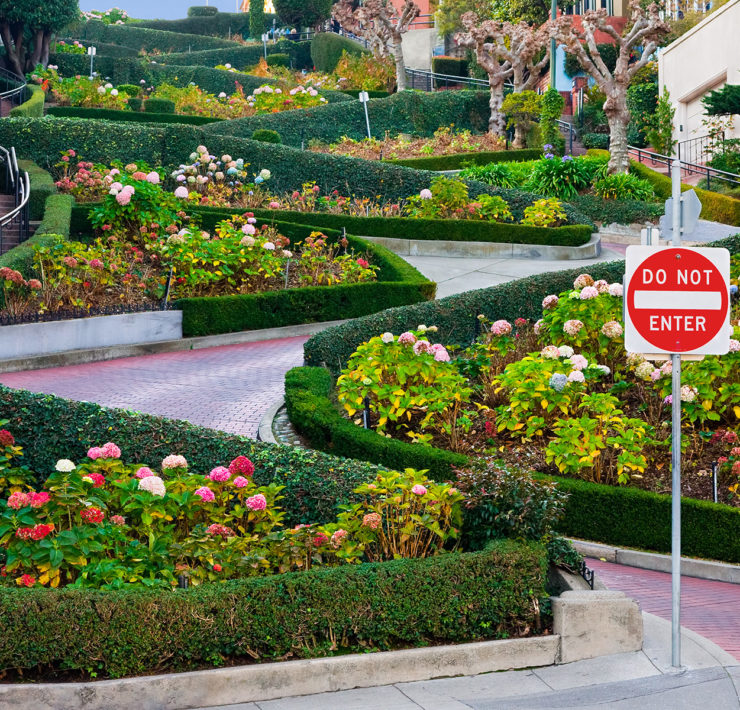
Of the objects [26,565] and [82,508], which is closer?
[26,565]

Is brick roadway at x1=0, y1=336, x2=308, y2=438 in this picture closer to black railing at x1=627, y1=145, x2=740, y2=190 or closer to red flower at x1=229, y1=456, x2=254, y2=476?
red flower at x1=229, y1=456, x2=254, y2=476

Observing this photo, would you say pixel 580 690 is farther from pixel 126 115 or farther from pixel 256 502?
pixel 126 115

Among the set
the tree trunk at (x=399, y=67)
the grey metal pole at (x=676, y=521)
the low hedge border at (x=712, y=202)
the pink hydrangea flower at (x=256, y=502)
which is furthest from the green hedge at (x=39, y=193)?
the tree trunk at (x=399, y=67)

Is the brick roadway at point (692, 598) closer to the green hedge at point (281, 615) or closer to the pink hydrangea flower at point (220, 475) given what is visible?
the green hedge at point (281, 615)

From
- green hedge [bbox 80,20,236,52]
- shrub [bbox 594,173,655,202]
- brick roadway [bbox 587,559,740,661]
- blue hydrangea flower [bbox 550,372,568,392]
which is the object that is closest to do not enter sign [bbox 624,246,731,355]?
brick roadway [bbox 587,559,740,661]

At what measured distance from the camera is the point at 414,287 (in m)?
16.0

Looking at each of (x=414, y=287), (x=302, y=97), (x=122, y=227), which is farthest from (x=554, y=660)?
(x=302, y=97)

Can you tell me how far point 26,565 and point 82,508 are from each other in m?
0.56

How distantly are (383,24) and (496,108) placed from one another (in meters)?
7.65

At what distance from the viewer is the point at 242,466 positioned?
7.14 metres

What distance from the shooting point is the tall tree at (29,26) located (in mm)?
37125

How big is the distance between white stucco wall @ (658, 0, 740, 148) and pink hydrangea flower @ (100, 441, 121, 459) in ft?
83.2

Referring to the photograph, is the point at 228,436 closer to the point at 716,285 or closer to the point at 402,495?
the point at 402,495

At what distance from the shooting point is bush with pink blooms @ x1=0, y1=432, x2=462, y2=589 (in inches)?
253
